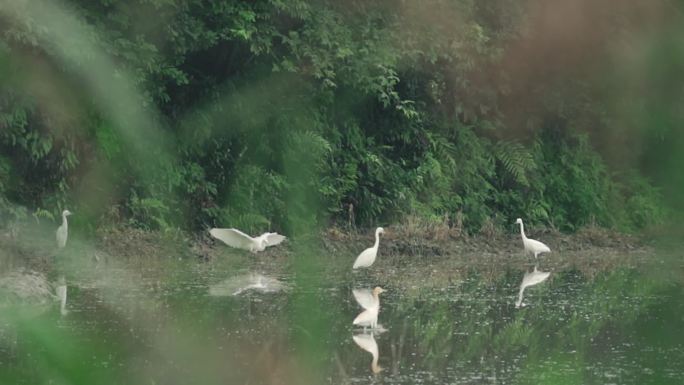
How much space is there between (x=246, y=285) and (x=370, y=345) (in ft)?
15.2

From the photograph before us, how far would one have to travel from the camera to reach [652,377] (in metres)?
11.1

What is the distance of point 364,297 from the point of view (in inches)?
622

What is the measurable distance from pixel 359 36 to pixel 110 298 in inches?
313

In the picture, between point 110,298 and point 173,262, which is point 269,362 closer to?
point 110,298

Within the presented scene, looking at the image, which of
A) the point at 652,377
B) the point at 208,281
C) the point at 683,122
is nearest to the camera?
the point at 652,377

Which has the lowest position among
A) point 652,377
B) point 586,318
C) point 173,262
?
point 173,262

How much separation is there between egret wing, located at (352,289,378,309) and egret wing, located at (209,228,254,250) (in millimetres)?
2589

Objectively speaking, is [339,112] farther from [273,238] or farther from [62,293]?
[62,293]

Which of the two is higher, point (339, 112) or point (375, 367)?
point (375, 367)

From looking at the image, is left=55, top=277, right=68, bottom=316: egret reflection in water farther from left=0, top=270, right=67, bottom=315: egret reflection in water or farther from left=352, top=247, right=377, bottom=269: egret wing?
left=352, top=247, right=377, bottom=269: egret wing

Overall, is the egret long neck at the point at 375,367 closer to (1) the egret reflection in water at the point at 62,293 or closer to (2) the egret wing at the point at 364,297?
(2) the egret wing at the point at 364,297

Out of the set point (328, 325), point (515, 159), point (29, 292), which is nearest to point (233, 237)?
point (29, 292)

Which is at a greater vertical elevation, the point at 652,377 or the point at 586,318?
the point at 652,377

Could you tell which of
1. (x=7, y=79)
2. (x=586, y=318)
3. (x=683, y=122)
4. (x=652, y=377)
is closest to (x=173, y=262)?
(x=7, y=79)
